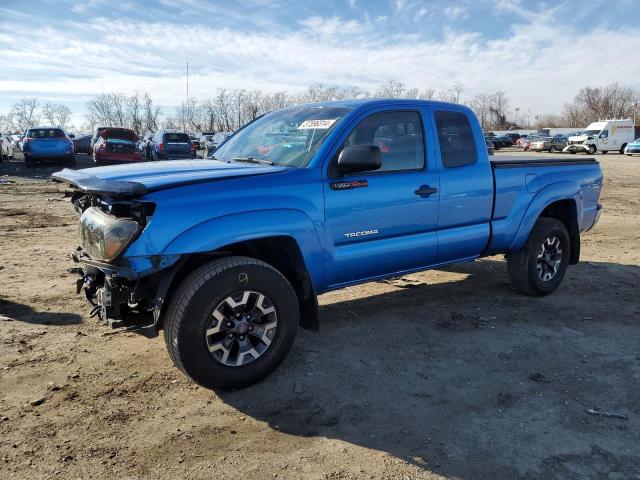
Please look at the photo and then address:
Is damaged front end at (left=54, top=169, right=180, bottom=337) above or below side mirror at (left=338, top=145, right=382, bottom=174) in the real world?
below

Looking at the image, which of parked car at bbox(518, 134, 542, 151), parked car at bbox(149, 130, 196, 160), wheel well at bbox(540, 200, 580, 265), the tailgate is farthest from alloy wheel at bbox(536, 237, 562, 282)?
parked car at bbox(518, 134, 542, 151)

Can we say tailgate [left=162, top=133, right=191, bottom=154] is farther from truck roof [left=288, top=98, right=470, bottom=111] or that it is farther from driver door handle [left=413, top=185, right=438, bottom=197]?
driver door handle [left=413, top=185, right=438, bottom=197]

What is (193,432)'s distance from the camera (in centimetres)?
296

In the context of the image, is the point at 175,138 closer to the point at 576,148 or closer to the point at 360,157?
the point at 360,157

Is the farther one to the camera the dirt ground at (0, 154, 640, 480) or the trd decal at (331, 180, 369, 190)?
the trd decal at (331, 180, 369, 190)

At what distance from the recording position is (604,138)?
3988cm

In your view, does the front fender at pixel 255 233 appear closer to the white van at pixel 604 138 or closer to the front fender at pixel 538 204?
the front fender at pixel 538 204

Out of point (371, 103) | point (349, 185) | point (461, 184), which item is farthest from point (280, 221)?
point (461, 184)

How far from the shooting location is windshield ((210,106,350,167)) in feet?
12.8

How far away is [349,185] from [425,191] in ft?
2.69

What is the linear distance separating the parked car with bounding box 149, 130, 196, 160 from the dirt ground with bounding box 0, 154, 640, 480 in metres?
→ 16.2

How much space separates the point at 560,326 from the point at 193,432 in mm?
3482

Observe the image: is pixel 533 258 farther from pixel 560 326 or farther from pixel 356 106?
pixel 356 106

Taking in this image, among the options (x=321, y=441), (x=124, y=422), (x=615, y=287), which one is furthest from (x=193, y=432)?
(x=615, y=287)
